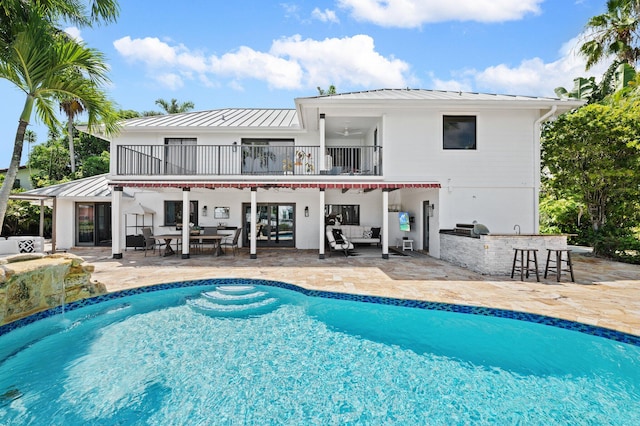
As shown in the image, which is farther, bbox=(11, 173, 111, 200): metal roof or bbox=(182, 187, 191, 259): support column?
bbox=(11, 173, 111, 200): metal roof

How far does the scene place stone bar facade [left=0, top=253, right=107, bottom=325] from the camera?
566cm

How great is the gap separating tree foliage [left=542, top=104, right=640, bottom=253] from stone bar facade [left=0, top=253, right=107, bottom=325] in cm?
1705

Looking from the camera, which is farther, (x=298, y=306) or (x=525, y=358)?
(x=298, y=306)

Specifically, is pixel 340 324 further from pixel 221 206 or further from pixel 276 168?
pixel 221 206

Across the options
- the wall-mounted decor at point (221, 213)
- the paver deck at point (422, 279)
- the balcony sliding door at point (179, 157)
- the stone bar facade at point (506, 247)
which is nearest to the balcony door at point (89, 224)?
the paver deck at point (422, 279)

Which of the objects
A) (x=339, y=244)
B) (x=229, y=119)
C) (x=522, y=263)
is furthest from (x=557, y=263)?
(x=229, y=119)

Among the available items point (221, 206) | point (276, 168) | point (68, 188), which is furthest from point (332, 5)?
point (68, 188)

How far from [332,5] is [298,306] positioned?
38.5ft

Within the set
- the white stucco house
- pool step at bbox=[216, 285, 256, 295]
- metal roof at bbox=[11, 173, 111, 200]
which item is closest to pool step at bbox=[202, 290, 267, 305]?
pool step at bbox=[216, 285, 256, 295]

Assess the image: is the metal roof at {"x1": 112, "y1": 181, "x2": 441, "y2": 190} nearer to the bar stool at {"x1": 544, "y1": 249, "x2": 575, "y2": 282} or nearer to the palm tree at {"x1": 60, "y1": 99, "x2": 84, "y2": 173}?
the bar stool at {"x1": 544, "y1": 249, "x2": 575, "y2": 282}

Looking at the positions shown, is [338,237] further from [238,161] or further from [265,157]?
[238,161]

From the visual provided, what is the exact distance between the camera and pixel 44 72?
242 inches

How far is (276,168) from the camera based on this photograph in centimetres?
1482

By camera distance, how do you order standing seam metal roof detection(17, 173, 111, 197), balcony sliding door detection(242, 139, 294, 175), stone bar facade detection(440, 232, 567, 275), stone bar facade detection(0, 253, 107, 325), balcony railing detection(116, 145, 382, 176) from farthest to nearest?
1. standing seam metal roof detection(17, 173, 111, 197)
2. balcony sliding door detection(242, 139, 294, 175)
3. balcony railing detection(116, 145, 382, 176)
4. stone bar facade detection(440, 232, 567, 275)
5. stone bar facade detection(0, 253, 107, 325)
